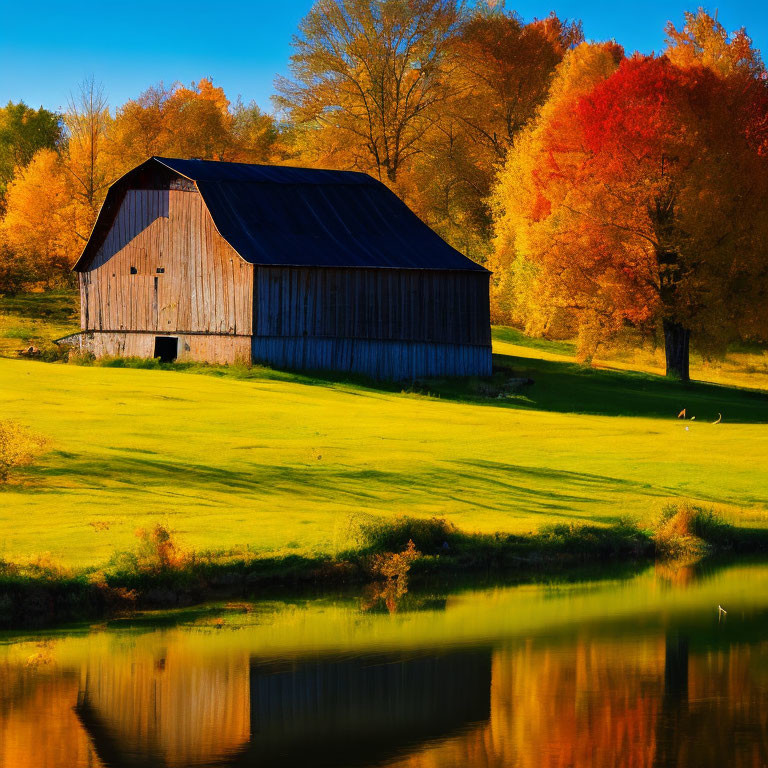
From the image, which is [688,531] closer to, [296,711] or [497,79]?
[296,711]

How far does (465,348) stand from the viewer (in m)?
53.1

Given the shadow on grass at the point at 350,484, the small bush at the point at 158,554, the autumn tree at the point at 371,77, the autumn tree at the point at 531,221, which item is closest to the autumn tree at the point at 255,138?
the autumn tree at the point at 371,77

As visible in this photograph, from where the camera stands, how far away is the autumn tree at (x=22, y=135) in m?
92.3

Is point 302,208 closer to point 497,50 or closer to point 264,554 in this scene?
point 497,50

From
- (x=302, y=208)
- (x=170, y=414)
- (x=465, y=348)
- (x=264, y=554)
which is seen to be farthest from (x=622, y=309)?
(x=264, y=554)

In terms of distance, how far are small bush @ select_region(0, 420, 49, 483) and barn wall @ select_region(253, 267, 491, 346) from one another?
2154 centimetres

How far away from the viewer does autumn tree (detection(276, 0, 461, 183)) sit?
227ft

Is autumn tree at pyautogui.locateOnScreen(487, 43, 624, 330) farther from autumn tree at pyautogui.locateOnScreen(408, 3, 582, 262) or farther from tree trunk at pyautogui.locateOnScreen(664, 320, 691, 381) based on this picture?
tree trunk at pyautogui.locateOnScreen(664, 320, 691, 381)

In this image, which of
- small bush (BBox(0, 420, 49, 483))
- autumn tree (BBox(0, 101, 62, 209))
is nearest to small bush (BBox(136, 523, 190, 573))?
small bush (BBox(0, 420, 49, 483))

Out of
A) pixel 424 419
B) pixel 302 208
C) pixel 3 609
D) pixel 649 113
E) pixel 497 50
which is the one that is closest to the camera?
pixel 3 609

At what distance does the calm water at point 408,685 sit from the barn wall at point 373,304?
94.1 ft

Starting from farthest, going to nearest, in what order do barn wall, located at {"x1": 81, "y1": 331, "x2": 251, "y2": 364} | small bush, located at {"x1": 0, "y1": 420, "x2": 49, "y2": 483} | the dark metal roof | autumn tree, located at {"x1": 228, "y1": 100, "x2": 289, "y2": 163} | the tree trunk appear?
autumn tree, located at {"x1": 228, "y1": 100, "x2": 289, "y2": 163}, the tree trunk, the dark metal roof, barn wall, located at {"x1": 81, "y1": 331, "x2": 251, "y2": 364}, small bush, located at {"x1": 0, "y1": 420, "x2": 49, "y2": 483}

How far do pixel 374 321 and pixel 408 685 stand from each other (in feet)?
112

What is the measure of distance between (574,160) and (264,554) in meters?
35.7
